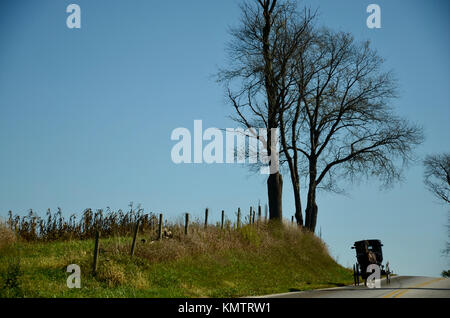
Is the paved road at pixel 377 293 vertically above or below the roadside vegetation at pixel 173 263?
below

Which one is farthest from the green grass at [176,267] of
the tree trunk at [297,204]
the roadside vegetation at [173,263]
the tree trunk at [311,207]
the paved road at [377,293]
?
the tree trunk at [311,207]

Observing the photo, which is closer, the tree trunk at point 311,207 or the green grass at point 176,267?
the green grass at point 176,267

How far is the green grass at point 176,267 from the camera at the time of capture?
15.9 metres

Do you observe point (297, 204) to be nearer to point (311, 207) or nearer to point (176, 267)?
point (311, 207)

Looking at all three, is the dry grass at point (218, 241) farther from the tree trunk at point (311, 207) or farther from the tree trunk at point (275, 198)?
the tree trunk at point (311, 207)

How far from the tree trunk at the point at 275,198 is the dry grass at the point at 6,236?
54.2 ft

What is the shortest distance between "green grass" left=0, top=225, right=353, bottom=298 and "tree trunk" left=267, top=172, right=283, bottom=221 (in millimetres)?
1747

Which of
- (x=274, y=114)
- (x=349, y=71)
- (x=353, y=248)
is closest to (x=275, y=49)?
(x=274, y=114)

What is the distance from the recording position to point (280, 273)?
24.6 metres

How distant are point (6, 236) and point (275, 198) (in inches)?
674

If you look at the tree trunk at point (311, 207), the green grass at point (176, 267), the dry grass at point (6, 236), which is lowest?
the green grass at point (176, 267)
